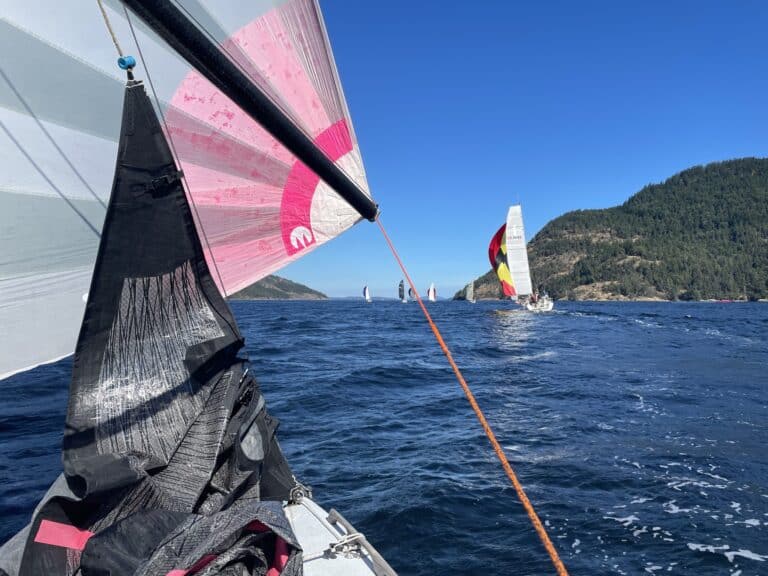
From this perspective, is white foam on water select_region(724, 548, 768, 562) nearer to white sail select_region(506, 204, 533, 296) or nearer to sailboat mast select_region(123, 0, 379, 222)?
sailboat mast select_region(123, 0, 379, 222)

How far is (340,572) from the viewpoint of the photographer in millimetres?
3043

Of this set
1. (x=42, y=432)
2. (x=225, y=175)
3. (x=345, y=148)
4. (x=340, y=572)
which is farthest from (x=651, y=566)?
(x=42, y=432)

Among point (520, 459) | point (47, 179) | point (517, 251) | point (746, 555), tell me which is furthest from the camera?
point (517, 251)

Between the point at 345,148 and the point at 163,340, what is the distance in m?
1.81

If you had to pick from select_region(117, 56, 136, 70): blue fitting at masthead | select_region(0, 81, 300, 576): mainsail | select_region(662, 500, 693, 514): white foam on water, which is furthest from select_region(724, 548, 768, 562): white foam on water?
select_region(117, 56, 136, 70): blue fitting at masthead

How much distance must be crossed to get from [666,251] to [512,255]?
126 metres

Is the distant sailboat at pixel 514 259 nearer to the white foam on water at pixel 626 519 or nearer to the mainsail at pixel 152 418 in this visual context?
the white foam on water at pixel 626 519

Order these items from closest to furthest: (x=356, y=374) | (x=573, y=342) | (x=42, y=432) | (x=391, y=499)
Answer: (x=391, y=499) < (x=42, y=432) < (x=356, y=374) < (x=573, y=342)

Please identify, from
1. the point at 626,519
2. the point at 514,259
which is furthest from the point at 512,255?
the point at 626,519

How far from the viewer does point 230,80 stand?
250 cm

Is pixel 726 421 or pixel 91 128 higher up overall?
pixel 91 128

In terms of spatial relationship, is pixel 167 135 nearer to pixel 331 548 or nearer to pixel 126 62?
Result: pixel 126 62

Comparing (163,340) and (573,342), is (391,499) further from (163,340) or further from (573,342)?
(573,342)

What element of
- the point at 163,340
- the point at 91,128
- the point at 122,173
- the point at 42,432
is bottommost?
the point at 42,432
